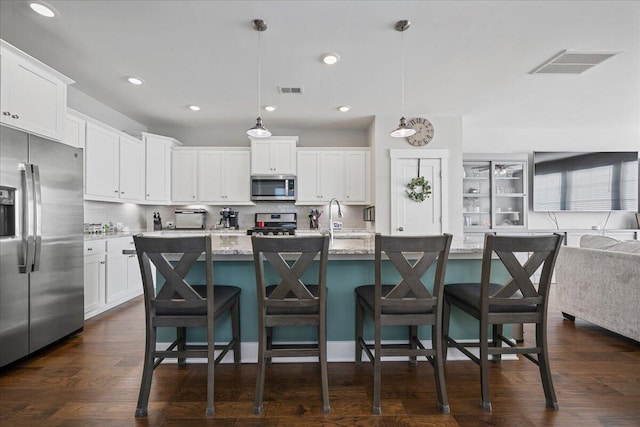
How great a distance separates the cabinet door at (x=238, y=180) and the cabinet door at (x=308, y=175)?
86cm

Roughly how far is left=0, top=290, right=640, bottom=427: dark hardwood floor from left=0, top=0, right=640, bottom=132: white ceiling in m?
2.70

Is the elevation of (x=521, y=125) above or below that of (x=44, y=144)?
above

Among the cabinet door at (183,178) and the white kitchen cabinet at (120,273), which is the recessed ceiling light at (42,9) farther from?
the cabinet door at (183,178)

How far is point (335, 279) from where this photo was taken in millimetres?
2289

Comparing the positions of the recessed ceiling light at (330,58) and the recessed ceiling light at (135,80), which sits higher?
the recessed ceiling light at (330,58)

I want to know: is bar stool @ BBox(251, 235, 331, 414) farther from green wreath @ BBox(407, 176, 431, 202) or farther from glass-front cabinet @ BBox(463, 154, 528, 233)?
glass-front cabinet @ BBox(463, 154, 528, 233)

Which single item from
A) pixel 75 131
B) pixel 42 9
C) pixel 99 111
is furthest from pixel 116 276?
pixel 42 9

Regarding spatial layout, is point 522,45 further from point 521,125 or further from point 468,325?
point 521,125

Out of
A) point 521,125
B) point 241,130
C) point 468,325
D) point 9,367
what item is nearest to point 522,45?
point 468,325

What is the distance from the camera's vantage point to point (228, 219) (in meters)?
5.23

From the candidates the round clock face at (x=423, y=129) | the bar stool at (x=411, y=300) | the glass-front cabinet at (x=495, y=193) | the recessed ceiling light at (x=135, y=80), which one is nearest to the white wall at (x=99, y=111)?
the recessed ceiling light at (x=135, y=80)

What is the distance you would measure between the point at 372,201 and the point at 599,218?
443 centimetres

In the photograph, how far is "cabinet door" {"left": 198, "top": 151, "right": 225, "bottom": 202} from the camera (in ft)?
16.5

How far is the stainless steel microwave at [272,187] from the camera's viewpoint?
195 inches
